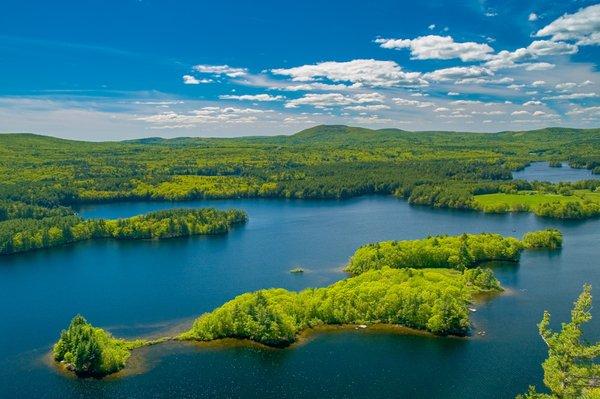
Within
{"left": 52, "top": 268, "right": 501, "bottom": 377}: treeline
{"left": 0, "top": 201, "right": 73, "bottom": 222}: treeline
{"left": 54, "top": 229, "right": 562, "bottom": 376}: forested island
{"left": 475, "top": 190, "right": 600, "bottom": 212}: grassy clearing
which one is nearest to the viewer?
{"left": 52, "top": 268, "right": 501, "bottom": 377}: treeline

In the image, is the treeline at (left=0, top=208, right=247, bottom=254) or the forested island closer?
the forested island

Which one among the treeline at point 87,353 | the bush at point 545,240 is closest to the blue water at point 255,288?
the treeline at point 87,353

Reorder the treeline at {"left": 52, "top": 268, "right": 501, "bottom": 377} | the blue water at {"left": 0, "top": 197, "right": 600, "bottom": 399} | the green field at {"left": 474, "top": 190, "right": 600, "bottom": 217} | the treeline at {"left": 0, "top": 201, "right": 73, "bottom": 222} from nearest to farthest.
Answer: the blue water at {"left": 0, "top": 197, "right": 600, "bottom": 399}
the treeline at {"left": 52, "top": 268, "right": 501, "bottom": 377}
the treeline at {"left": 0, "top": 201, "right": 73, "bottom": 222}
the green field at {"left": 474, "top": 190, "right": 600, "bottom": 217}

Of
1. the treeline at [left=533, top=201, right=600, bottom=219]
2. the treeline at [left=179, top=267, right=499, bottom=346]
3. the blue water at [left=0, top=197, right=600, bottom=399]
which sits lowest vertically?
the blue water at [left=0, top=197, right=600, bottom=399]

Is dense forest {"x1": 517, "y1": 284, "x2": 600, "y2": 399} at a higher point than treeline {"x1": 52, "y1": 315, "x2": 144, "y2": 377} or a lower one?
higher

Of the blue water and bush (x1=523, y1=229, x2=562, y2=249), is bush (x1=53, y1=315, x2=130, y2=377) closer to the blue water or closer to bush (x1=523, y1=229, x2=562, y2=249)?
the blue water

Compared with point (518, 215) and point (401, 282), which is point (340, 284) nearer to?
point (401, 282)

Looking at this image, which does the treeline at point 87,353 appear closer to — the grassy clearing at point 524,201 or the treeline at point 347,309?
the treeline at point 347,309

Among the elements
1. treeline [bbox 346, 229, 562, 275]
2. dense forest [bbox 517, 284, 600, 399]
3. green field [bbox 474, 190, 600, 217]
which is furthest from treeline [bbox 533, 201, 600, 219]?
dense forest [bbox 517, 284, 600, 399]
